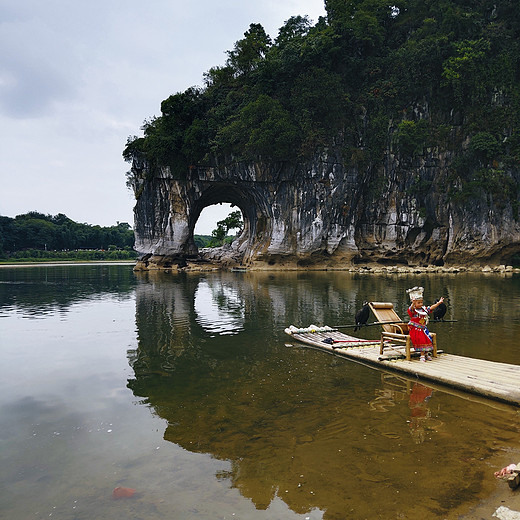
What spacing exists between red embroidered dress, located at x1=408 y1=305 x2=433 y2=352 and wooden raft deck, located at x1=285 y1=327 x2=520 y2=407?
0.95ft

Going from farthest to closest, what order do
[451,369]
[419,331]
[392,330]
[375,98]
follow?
[375,98], [392,330], [419,331], [451,369]

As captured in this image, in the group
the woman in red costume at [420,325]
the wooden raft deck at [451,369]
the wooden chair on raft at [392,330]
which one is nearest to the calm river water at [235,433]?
the wooden raft deck at [451,369]

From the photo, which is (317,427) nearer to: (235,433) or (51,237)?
(235,433)

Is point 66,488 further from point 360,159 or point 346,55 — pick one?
point 346,55

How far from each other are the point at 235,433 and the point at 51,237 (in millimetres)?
91646

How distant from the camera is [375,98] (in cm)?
4078

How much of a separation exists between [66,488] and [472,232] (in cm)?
4153

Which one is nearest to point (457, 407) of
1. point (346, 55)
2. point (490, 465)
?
point (490, 465)

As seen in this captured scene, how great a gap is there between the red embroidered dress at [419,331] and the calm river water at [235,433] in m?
1.17

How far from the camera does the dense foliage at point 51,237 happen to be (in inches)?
3118

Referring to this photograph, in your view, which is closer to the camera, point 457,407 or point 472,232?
point 457,407

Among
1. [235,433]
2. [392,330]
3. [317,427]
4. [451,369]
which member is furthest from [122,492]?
[392,330]

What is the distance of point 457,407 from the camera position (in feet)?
18.0

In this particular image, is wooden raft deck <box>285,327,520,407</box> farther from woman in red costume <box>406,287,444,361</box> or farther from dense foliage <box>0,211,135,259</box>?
dense foliage <box>0,211,135,259</box>
